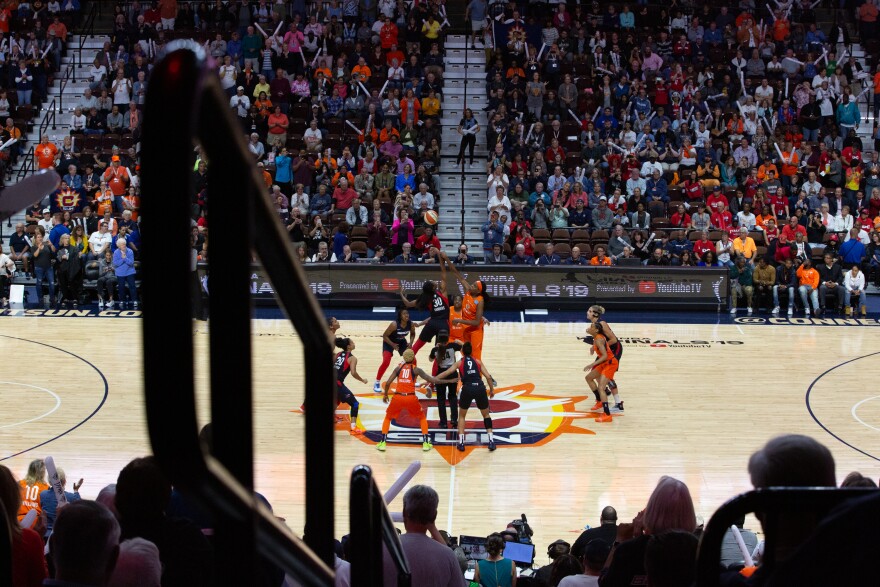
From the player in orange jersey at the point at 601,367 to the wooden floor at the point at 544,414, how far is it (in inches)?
13.7

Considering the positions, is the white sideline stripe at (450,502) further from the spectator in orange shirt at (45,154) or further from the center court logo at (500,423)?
the spectator in orange shirt at (45,154)

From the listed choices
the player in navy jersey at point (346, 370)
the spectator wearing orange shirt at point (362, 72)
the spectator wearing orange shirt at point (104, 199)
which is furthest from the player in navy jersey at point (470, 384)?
the spectator wearing orange shirt at point (362, 72)

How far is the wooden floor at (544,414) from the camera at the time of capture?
12.0 meters

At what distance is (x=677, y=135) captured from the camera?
26.2m

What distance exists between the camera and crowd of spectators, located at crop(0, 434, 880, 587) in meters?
1.84

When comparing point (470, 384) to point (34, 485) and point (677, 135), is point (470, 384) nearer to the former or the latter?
point (34, 485)

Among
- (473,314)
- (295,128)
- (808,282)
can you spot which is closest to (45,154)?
(295,128)

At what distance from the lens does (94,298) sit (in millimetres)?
23188

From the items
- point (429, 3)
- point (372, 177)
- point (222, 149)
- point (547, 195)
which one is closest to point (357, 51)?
point (429, 3)

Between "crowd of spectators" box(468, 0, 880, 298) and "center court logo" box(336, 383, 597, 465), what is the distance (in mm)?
7280

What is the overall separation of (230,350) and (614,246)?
72.3 feet

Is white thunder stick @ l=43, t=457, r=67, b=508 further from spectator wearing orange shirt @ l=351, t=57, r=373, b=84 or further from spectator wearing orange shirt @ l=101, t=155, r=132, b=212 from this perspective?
spectator wearing orange shirt @ l=351, t=57, r=373, b=84

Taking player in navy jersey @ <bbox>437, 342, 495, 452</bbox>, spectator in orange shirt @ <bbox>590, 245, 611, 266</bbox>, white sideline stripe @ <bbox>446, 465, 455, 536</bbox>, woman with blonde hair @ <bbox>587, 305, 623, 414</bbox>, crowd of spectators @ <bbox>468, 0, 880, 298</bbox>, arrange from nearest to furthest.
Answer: white sideline stripe @ <bbox>446, 465, 455, 536</bbox>, player in navy jersey @ <bbox>437, 342, 495, 452</bbox>, woman with blonde hair @ <bbox>587, 305, 623, 414</bbox>, spectator in orange shirt @ <bbox>590, 245, 611, 266</bbox>, crowd of spectators @ <bbox>468, 0, 880, 298</bbox>

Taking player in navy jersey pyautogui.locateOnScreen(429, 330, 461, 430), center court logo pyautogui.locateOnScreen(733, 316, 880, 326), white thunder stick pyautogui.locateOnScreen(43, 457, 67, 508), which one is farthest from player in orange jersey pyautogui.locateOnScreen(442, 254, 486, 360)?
white thunder stick pyautogui.locateOnScreen(43, 457, 67, 508)
